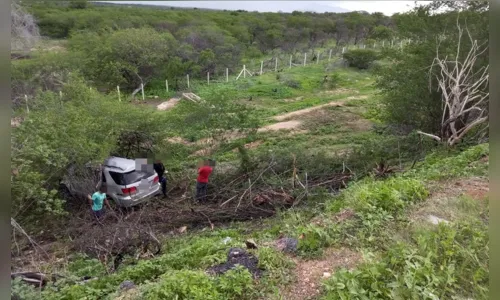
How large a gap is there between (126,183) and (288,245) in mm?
4632

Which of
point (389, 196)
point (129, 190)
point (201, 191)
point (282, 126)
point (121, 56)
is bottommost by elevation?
point (282, 126)

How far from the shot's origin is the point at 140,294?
3.86m

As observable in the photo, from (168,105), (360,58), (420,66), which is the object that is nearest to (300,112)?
(168,105)

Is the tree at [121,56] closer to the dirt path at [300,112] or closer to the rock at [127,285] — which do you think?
the dirt path at [300,112]

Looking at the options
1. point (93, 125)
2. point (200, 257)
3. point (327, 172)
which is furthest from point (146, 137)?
point (200, 257)

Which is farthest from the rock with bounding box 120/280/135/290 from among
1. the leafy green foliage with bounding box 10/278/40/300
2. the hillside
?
the leafy green foliage with bounding box 10/278/40/300

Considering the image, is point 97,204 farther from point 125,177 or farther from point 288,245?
point 288,245

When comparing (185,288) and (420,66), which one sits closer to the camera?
(185,288)

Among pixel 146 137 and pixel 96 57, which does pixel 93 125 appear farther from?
pixel 96 57

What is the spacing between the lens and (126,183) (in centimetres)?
807

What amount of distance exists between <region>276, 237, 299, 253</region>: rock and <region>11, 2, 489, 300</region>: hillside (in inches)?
0.7

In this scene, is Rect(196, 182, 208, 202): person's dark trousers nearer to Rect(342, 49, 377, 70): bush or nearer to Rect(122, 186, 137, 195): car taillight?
Rect(122, 186, 137, 195): car taillight

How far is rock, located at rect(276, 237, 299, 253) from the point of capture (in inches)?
180

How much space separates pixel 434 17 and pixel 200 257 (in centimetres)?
1139
